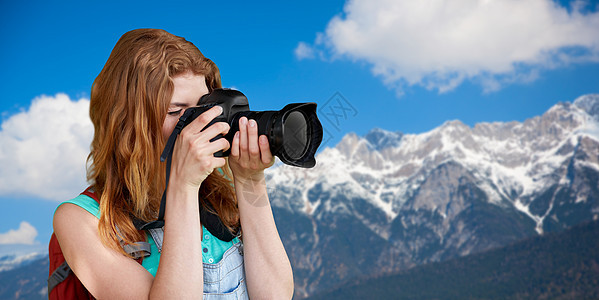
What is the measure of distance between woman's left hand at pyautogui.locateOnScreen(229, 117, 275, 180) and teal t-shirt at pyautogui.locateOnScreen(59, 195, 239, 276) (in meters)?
0.36

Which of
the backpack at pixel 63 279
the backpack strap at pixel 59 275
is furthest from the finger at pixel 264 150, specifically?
the backpack strap at pixel 59 275

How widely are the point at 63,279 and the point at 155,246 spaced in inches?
13.7

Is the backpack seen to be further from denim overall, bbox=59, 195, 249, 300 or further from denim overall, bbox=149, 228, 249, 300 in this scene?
denim overall, bbox=149, 228, 249, 300

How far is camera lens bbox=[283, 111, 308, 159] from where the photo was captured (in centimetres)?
186

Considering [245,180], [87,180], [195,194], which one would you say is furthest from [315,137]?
[87,180]

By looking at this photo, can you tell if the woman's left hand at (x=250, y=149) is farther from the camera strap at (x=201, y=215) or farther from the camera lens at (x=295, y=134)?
the camera strap at (x=201, y=215)

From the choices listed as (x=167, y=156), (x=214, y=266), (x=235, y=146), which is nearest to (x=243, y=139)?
(x=235, y=146)

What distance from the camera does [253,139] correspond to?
1.87 metres

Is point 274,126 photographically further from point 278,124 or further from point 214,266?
point 214,266

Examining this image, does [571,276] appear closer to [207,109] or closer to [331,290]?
[331,290]

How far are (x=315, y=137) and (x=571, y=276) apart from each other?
17179 cm

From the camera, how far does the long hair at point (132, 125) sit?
1.90 m

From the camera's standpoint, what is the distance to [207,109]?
188 cm

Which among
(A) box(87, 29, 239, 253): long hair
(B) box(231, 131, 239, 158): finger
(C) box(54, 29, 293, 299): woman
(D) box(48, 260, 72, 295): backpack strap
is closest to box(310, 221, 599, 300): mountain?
(C) box(54, 29, 293, 299): woman
